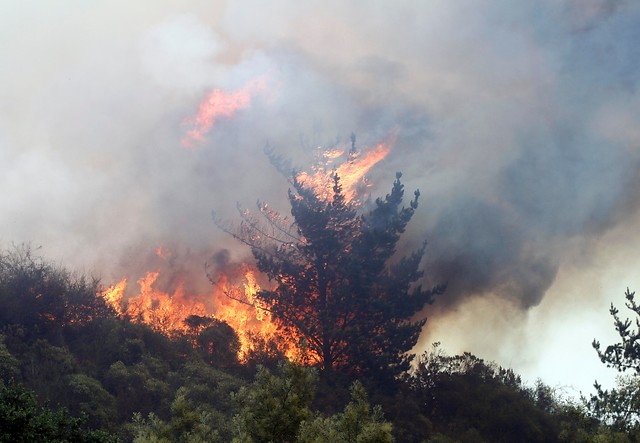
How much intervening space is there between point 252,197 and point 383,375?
2941cm

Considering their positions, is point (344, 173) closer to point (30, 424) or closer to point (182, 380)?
point (182, 380)

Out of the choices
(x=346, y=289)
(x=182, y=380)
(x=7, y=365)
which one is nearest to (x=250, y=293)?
(x=346, y=289)

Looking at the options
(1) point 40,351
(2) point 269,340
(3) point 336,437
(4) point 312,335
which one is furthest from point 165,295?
(3) point 336,437

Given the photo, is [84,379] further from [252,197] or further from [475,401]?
[252,197]

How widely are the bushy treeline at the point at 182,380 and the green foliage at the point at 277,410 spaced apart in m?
9.95

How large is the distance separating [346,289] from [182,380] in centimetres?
1550

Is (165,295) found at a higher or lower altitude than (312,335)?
higher

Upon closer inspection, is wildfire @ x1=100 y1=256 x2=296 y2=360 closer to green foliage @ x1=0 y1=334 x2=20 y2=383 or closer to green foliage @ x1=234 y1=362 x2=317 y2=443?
green foliage @ x1=0 y1=334 x2=20 y2=383

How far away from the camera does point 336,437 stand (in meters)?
18.8

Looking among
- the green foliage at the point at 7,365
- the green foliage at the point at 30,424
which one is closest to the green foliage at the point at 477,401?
the green foliage at the point at 7,365

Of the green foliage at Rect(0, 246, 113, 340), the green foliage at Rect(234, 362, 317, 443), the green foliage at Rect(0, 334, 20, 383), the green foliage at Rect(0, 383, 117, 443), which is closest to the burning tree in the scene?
the green foliage at Rect(0, 246, 113, 340)

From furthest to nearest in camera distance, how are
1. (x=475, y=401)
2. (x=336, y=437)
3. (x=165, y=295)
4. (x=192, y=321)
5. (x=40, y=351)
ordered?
(x=165, y=295)
(x=192, y=321)
(x=475, y=401)
(x=40, y=351)
(x=336, y=437)

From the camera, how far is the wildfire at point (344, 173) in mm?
64225

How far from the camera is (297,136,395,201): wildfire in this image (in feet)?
211
